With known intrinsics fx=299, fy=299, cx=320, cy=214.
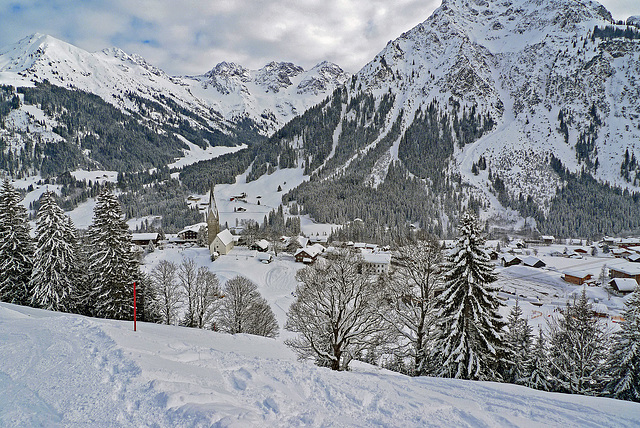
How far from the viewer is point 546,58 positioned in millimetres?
191625

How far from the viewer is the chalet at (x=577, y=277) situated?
6359 centimetres

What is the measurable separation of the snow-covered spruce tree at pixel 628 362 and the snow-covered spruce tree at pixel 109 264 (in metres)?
30.6

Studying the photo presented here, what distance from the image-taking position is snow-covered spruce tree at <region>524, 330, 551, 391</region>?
54.3 ft

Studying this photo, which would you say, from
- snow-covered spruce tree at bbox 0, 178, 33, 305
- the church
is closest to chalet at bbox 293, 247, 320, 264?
the church

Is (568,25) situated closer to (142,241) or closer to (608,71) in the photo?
(608,71)

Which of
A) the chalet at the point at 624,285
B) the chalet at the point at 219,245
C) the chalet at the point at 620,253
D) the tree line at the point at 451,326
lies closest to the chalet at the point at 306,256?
the chalet at the point at 219,245

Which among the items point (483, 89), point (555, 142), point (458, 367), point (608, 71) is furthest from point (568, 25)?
point (458, 367)

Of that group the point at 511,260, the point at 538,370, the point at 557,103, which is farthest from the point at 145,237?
the point at 557,103

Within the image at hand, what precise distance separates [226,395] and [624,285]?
265 feet

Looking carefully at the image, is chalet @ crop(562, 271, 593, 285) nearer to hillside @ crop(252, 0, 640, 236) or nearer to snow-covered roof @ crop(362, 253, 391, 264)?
snow-covered roof @ crop(362, 253, 391, 264)

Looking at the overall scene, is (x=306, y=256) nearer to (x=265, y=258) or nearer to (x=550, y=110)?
(x=265, y=258)

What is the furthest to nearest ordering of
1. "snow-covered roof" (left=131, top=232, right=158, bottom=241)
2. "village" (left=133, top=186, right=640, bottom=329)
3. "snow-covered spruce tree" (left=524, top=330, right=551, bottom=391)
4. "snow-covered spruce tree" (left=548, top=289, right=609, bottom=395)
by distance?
"snow-covered roof" (left=131, top=232, right=158, bottom=241)
"village" (left=133, top=186, right=640, bottom=329)
"snow-covered spruce tree" (left=524, top=330, right=551, bottom=391)
"snow-covered spruce tree" (left=548, top=289, right=609, bottom=395)

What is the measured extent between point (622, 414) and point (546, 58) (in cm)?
25323

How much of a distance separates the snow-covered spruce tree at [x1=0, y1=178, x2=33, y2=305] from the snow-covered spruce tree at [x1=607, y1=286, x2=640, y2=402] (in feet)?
128
